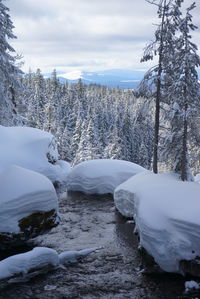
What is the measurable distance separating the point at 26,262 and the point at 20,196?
250 centimetres

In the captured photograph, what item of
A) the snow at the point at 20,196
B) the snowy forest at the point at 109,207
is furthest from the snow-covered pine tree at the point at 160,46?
the snow at the point at 20,196

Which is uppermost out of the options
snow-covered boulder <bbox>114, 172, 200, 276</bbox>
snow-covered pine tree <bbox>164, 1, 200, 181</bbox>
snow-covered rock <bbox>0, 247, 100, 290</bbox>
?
snow-covered pine tree <bbox>164, 1, 200, 181</bbox>

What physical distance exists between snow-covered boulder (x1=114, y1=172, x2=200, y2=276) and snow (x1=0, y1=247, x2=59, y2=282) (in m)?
3.09

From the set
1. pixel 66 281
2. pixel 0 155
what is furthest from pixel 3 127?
pixel 66 281

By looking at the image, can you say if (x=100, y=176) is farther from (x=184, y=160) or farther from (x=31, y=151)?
(x=184, y=160)

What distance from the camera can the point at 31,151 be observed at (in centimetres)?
1939

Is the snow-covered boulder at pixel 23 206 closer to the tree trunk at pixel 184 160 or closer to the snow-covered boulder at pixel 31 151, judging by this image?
the snow-covered boulder at pixel 31 151

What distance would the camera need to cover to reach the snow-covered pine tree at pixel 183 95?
15267mm

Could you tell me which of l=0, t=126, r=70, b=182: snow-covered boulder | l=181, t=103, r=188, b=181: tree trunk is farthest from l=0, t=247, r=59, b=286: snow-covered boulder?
l=0, t=126, r=70, b=182: snow-covered boulder

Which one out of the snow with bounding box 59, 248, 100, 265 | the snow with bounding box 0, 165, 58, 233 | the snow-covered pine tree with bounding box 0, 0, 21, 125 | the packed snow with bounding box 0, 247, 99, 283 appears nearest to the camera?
the packed snow with bounding box 0, 247, 99, 283

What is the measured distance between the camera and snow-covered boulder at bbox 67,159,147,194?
18859 millimetres

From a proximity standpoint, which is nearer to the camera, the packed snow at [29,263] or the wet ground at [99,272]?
the wet ground at [99,272]

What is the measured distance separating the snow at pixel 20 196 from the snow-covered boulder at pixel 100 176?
21.7ft

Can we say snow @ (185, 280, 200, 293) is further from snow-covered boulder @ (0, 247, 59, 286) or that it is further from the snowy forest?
snow-covered boulder @ (0, 247, 59, 286)
